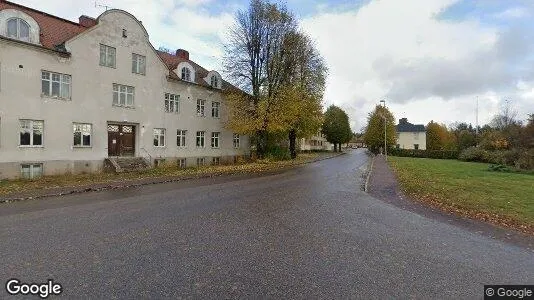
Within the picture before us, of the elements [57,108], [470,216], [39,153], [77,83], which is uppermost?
[77,83]

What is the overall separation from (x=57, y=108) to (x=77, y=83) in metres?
2.29

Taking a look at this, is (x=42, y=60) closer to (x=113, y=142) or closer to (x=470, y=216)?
(x=113, y=142)

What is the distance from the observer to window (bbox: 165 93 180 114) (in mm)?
30995

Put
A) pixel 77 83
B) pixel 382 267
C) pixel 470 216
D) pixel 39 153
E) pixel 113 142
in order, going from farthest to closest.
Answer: pixel 113 142, pixel 77 83, pixel 39 153, pixel 470 216, pixel 382 267

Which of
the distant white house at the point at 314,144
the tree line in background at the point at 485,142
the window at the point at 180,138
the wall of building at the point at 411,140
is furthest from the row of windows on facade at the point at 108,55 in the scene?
the wall of building at the point at 411,140

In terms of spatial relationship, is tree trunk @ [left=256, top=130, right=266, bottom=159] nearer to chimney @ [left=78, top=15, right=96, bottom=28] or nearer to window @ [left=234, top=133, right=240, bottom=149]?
window @ [left=234, top=133, right=240, bottom=149]

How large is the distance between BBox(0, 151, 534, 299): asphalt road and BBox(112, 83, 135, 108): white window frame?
51.9 ft

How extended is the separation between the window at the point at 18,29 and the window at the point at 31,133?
5239 mm

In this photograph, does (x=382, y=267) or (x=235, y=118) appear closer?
(x=382, y=267)

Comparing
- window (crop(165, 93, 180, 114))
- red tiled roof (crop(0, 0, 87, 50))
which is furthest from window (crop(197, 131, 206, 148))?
red tiled roof (crop(0, 0, 87, 50))

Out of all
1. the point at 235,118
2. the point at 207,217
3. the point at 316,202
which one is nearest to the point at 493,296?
the point at 207,217

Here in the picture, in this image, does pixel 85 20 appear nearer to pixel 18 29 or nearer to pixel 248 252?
pixel 18 29

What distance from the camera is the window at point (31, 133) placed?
69.7 feet

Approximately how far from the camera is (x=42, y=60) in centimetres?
2203
